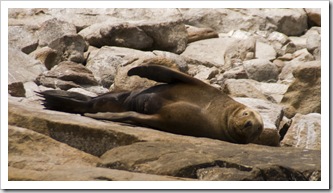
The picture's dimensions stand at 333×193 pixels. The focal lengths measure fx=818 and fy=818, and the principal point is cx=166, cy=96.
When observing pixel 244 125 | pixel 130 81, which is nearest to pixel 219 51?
pixel 130 81

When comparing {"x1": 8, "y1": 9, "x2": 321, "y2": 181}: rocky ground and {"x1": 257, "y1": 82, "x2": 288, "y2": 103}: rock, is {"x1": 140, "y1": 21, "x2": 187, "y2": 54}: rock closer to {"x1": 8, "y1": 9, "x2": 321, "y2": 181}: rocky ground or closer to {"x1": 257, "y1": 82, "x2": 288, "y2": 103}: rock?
{"x1": 8, "y1": 9, "x2": 321, "y2": 181}: rocky ground

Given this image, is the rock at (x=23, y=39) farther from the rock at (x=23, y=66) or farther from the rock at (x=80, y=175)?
the rock at (x=80, y=175)

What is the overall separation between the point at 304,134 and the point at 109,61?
15.5 ft

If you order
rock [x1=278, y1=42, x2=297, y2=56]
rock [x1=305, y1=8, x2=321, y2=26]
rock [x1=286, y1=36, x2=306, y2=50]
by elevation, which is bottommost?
rock [x1=278, y1=42, x2=297, y2=56]

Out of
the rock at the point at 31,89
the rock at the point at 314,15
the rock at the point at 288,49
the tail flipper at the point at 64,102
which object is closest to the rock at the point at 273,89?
the rock at the point at 288,49

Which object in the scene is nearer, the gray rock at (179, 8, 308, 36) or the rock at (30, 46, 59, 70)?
the rock at (30, 46, 59, 70)

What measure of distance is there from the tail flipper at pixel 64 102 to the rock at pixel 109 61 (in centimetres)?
390

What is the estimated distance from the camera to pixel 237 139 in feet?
27.9

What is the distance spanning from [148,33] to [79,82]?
3537 mm

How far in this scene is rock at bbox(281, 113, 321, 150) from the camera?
10132 mm

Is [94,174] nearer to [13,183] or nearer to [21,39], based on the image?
[13,183]

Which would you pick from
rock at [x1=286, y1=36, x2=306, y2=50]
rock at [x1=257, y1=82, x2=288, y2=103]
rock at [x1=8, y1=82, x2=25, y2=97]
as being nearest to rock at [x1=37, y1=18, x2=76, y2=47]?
rock at [x1=257, y1=82, x2=288, y2=103]

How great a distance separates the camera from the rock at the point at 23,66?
11252mm

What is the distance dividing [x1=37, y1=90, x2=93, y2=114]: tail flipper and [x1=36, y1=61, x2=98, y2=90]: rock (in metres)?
2.66
